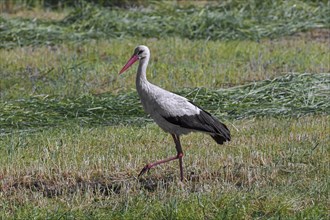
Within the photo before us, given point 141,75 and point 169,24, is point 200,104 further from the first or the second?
point 169,24

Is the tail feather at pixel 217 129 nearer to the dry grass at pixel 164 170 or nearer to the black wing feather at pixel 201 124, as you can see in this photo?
the black wing feather at pixel 201 124

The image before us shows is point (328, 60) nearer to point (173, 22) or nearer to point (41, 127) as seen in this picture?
point (173, 22)

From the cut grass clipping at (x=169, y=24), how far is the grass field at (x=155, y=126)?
0.03 m

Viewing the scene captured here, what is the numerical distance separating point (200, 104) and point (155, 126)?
0.96m

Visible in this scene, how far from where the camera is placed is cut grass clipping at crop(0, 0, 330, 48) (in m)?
→ 16.0

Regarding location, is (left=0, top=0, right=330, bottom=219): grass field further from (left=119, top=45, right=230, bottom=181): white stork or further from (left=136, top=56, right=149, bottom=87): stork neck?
(left=136, top=56, right=149, bottom=87): stork neck

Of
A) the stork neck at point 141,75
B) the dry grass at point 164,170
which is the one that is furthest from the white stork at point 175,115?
the dry grass at point 164,170

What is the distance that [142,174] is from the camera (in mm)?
9133

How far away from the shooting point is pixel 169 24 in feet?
55.2

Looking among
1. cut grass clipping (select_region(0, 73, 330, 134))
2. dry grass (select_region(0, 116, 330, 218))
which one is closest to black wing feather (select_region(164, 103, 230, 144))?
dry grass (select_region(0, 116, 330, 218))

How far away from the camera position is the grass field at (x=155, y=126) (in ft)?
26.6

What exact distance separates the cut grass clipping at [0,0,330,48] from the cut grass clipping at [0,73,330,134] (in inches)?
156

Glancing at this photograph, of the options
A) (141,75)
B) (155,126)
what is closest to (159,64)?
(155,126)

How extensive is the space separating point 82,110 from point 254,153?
2.60 metres
